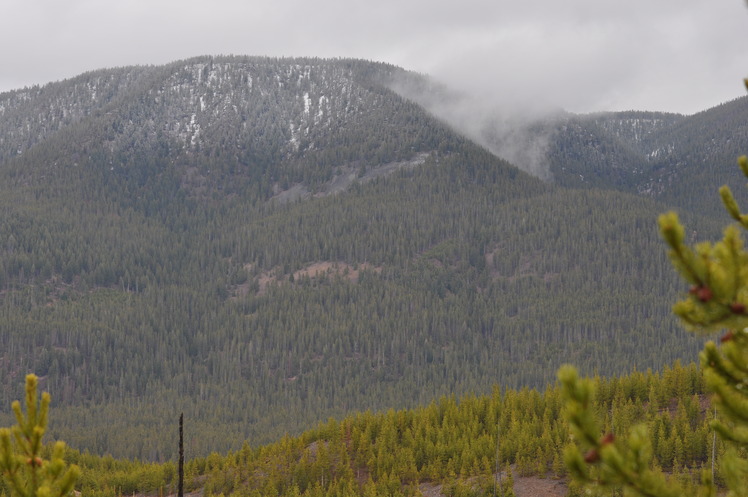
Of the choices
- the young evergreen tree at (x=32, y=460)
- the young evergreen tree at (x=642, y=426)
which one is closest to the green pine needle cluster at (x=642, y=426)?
the young evergreen tree at (x=642, y=426)

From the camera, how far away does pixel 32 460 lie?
1552 cm

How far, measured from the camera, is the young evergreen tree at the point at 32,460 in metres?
14.5

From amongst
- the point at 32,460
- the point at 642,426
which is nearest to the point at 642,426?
the point at 642,426

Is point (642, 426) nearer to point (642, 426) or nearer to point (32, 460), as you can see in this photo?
point (642, 426)

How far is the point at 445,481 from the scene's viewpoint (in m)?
104

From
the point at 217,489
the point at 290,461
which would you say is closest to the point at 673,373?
the point at 290,461

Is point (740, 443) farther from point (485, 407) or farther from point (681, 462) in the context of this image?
point (485, 407)

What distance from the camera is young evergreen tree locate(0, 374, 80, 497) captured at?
14.5 m

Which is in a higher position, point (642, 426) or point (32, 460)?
point (642, 426)

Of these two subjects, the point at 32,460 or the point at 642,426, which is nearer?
the point at 642,426

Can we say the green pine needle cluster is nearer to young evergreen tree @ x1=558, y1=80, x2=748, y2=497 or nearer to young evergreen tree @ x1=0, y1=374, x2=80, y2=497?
young evergreen tree @ x1=558, y1=80, x2=748, y2=497

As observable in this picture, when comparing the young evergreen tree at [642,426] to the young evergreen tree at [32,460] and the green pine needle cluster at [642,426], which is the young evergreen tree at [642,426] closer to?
the green pine needle cluster at [642,426]

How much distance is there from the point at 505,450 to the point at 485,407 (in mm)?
23591

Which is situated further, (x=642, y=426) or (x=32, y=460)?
(x=32, y=460)
